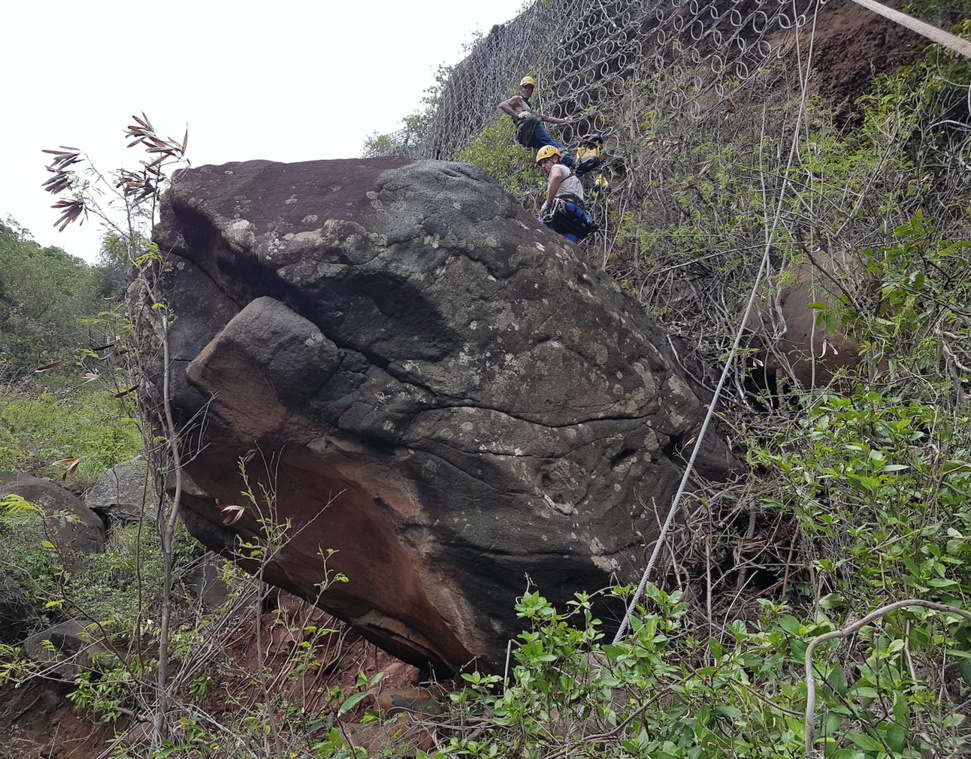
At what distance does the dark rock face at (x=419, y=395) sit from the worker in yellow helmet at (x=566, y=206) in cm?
167

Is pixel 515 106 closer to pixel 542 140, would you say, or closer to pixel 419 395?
pixel 542 140

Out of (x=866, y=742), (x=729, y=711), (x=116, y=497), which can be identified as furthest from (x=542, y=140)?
(x=116, y=497)

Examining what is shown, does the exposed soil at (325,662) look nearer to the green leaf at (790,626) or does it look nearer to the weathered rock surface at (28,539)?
the weathered rock surface at (28,539)

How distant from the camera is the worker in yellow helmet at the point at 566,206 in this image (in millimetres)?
5117

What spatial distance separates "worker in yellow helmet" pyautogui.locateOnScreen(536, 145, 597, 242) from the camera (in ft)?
16.8

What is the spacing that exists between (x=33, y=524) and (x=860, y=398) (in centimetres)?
617

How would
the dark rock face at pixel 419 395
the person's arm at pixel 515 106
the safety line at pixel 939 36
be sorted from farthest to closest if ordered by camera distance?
the person's arm at pixel 515 106 < the dark rock face at pixel 419 395 < the safety line at pixel 939 36

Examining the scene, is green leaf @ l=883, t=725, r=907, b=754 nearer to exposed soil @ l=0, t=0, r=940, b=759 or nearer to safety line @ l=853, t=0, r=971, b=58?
safety line @ l=853, t=0, r=971, b=58

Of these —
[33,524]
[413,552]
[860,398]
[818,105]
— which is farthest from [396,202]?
[33,524]

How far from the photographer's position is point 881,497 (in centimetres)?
195

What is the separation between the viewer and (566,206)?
5.09 metres

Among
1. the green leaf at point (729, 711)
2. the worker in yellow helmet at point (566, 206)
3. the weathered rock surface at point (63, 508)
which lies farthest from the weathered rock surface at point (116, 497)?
the green leaf at point (729, 711)

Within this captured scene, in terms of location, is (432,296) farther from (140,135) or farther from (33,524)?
(33,524)

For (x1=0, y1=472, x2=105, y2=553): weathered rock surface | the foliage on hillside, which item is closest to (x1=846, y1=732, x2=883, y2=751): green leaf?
(x1=0, y1=472, x2=105, y2=553): weathered rock surface
